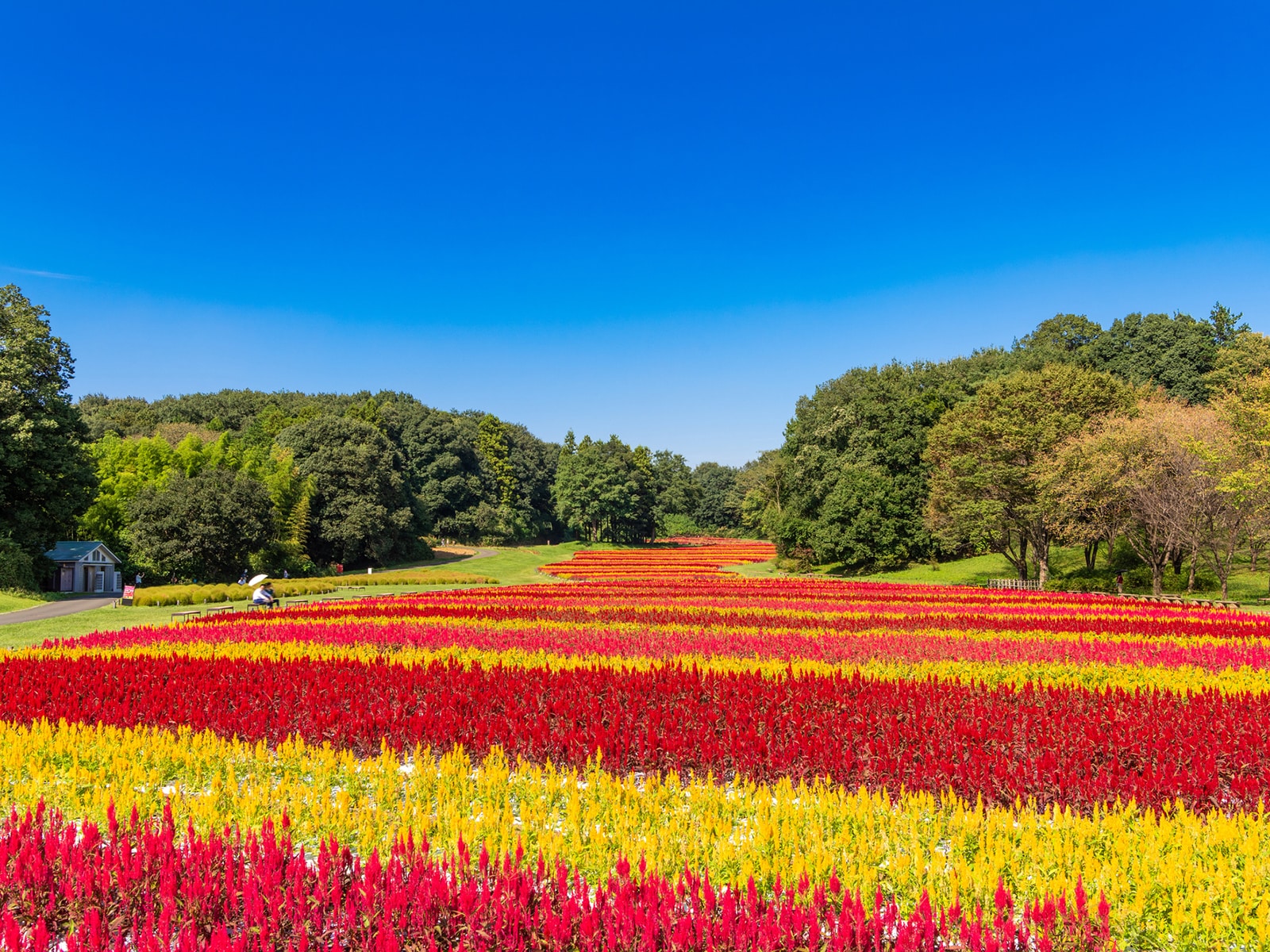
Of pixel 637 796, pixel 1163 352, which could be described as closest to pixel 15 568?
pixel 637 796

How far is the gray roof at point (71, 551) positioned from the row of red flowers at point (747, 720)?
37.5 metres

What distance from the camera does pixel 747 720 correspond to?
7609 millimetres

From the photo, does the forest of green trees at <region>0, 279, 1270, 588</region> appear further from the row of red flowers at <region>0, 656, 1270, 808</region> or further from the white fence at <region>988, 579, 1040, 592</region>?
the row of red flowers at <region>0, 656, 1270, 808</region>

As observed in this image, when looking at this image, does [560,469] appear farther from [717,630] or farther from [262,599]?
[717,630]

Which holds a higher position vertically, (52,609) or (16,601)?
(16,601)

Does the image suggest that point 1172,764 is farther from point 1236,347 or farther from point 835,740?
point 1236,347

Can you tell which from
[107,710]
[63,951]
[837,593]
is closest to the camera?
[63,951]

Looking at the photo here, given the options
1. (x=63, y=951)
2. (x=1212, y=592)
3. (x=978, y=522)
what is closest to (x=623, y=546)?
(x=978, y=522)

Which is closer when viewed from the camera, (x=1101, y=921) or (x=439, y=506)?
(x=1101, y=921)

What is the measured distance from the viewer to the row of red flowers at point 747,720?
629 cm

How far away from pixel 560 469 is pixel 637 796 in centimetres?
9213

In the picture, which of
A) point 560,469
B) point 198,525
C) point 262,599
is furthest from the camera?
point 560,469

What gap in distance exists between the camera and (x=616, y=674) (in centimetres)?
994

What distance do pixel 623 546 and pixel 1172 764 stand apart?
8701 centimetres
